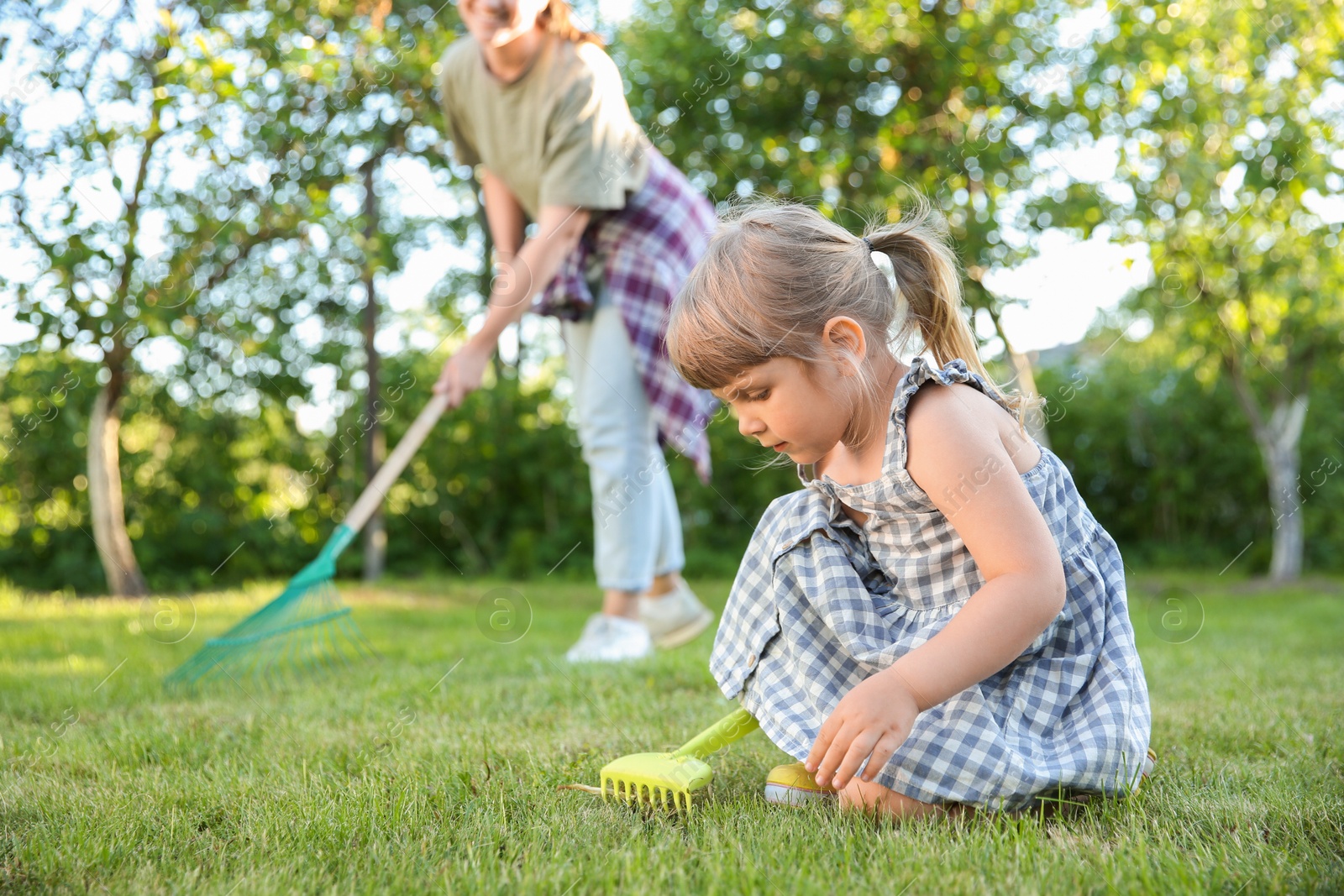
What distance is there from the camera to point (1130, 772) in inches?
56.8

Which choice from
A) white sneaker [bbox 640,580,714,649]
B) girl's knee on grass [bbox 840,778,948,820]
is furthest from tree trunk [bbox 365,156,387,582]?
girl's knee on grass [bbox 840,778,948,820]

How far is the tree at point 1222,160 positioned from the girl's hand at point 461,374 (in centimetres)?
296

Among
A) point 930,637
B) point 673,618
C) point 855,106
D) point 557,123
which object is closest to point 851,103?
point 855,106

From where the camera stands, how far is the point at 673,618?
324 cm


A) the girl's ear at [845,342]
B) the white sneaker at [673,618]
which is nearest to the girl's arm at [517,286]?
the white sneaker at [673,618]

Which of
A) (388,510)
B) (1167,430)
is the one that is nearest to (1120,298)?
(1167,430)

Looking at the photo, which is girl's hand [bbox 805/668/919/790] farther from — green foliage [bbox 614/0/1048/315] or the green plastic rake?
green foliage [bbox 614/0/1048/315]

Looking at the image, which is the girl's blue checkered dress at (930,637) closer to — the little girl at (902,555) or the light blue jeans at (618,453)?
the little girl at (902,555)

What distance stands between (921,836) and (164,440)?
6.09 m

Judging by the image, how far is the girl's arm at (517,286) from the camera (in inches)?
110

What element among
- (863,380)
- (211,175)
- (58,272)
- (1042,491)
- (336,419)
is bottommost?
(336,419)

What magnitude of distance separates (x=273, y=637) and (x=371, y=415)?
12.1ft

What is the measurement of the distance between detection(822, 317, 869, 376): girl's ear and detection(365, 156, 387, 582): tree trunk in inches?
188

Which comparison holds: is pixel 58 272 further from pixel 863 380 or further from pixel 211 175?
pixel 863 380
